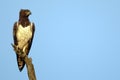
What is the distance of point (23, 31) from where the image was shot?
10.8m

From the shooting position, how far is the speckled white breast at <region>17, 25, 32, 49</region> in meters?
10.8

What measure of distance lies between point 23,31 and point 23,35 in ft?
0.45

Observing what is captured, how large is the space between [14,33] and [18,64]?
801 mm

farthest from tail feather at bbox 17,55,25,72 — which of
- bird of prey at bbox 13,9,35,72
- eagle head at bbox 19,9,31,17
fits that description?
eagle head at bbox 19,9,31,17

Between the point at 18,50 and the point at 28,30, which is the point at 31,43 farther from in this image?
the point at 18,50

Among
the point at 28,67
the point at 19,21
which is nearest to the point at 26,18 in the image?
the point at 19,21

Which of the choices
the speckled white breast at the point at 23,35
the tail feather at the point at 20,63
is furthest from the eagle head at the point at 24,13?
the tail feather at the point at 20,63

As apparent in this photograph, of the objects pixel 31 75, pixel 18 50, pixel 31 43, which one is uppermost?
pixel 31 43

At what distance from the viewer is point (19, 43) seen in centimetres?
1103

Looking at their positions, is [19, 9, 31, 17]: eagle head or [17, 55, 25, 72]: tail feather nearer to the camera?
[17, 55, 25, 72]: tail feather

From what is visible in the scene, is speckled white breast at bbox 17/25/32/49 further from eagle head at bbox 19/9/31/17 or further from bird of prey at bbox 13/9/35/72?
eagle head at bbox 19/9/31/17

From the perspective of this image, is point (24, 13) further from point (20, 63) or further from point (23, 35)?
point (20, 63)

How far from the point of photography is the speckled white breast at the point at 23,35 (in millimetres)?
10805

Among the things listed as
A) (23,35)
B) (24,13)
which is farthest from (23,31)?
(24,13)
